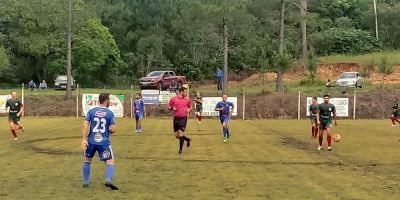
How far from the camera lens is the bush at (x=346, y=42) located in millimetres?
65750

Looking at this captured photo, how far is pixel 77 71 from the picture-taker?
6994 centimetres

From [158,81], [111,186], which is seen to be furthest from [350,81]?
[111,186]

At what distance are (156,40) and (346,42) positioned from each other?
22.3 meters

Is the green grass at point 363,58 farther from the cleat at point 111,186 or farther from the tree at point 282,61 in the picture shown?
the cleat at point 111,186

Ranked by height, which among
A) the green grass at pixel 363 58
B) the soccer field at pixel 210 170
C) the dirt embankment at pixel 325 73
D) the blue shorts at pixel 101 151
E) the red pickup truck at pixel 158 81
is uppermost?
the green grass at pixel 363 58

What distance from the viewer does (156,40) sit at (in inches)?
2721

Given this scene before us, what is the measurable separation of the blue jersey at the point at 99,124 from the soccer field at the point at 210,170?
97cm

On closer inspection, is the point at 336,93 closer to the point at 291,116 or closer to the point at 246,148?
the point at 291,116

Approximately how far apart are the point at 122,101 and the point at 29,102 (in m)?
8.31

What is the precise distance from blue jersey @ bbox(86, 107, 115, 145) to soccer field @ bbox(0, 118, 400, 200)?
0.97m

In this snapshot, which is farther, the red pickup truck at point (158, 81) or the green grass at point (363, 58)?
the green grass at point (363, 58)

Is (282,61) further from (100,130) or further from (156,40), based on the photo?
(100,130)

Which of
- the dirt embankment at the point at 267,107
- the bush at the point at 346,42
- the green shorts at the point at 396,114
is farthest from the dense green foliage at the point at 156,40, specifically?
the green shorts at the point at 396,114

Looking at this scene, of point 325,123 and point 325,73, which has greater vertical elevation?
point 325,73
